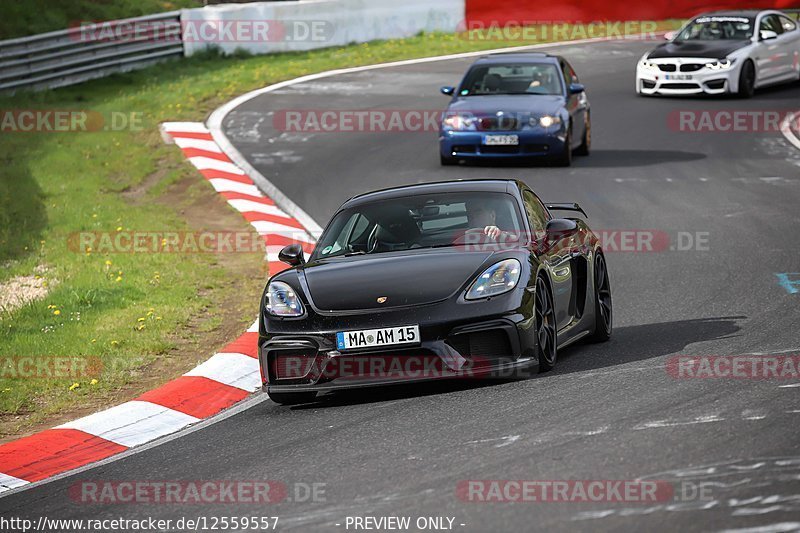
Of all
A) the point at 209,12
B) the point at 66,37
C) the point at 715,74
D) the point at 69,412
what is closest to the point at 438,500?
the point at 69,412

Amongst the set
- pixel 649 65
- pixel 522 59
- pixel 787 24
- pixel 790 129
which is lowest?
pixel 790 129

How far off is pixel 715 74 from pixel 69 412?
17396 millimetres

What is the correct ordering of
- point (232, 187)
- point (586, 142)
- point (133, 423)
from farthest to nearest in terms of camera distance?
point (586, 142), point (232, 187), point (133, 423)

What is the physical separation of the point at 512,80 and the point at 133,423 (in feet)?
39.1

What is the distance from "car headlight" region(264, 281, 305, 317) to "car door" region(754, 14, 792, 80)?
1799 cm

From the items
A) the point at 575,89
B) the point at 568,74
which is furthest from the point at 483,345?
the point at 568,74

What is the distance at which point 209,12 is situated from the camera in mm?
28766

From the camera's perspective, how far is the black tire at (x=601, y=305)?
986 cm

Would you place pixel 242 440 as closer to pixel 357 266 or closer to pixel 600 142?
pixel 357 266

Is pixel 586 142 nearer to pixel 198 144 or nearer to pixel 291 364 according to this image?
pixel 198 144

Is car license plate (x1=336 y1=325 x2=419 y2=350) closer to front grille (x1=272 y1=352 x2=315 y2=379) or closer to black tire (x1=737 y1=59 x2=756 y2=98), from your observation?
front grille (x1=272 y1=352 x2=315 y2=379)

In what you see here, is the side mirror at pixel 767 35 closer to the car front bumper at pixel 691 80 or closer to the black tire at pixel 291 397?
the car front bumper at pixel 691 80

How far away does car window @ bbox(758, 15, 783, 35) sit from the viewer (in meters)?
25.6

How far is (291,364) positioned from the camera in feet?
27.5
